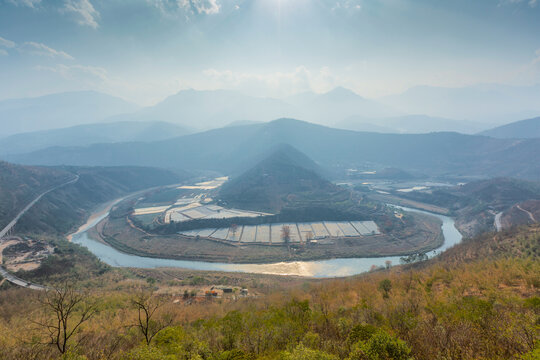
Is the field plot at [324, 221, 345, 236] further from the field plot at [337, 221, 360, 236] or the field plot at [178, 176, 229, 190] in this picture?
the field plot at [178, 176, 229, 190]

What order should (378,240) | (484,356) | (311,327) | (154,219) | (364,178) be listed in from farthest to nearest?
(364,178) → (154,219) → (378,240) → (311,327) → (484,356)

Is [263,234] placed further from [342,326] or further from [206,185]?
[206,185]

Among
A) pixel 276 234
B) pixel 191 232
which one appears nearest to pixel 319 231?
pixel 276 234

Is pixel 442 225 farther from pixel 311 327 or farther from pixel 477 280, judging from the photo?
pixel 311 327

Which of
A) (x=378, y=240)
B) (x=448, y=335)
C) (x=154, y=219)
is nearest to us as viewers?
(x=448, y=335)

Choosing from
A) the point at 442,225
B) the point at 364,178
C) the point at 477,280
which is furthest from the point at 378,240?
the point at 364,178

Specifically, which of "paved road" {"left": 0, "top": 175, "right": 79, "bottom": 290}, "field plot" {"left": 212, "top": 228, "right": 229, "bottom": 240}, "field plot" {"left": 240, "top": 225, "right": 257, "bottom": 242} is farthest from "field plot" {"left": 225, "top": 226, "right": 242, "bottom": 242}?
"paved road" {"left": 0, "top": 175, "right": 79, "bottom": 290}

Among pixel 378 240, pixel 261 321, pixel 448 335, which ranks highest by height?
pixel 448 335
